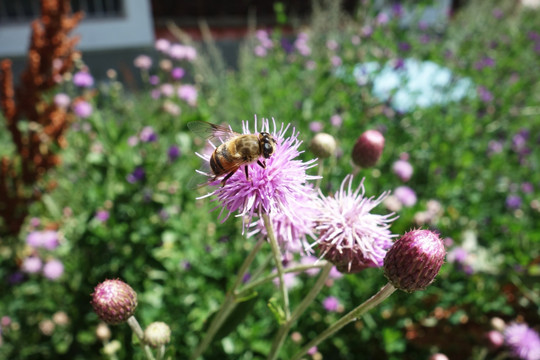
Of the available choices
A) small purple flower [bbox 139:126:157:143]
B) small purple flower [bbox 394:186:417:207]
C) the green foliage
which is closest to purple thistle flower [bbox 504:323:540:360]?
the green foliage

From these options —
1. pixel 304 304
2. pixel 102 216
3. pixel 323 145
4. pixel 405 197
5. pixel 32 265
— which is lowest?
pixel 32 265

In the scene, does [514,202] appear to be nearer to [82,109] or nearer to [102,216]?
[102,216]

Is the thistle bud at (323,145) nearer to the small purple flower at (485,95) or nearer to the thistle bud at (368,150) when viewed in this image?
the thistle bud at (368,150)

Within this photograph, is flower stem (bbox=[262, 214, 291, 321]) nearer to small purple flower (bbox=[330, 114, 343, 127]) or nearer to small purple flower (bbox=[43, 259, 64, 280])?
small purple flower (bbox=[43, 259, 64, 280])

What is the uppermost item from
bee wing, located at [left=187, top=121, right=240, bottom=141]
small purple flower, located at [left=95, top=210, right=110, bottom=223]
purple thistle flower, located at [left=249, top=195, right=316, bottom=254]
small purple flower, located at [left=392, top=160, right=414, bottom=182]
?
bee wing, located at [left=187, top=121, right=240, bottom=141]

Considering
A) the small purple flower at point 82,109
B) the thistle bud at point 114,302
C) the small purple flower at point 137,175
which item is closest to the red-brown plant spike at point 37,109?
the small purple flower at point 82,109

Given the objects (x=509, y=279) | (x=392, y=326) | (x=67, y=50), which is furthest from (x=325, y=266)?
(x=67, y=50)

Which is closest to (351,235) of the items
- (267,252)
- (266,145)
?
(266,145)
